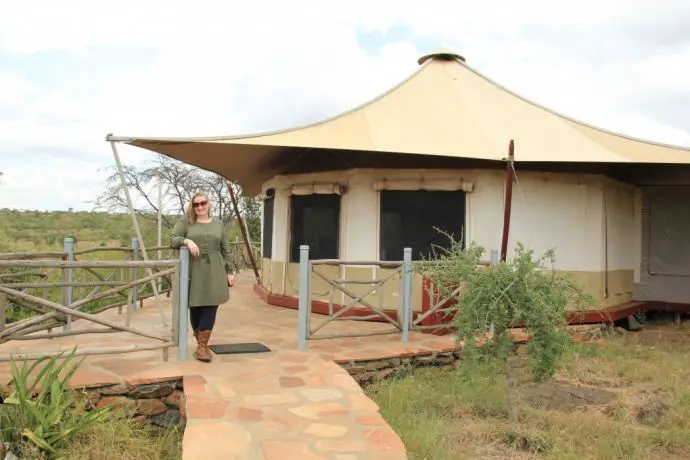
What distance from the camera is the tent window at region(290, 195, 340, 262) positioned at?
764cm

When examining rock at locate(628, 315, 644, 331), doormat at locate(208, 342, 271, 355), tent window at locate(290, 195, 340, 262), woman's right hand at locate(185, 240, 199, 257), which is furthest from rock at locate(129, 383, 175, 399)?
rock at locate(628, 315, 644, 331)

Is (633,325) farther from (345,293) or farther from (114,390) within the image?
(114,390)

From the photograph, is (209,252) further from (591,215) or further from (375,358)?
(591,215)

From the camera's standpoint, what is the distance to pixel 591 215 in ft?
24.6

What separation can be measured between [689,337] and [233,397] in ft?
21.1

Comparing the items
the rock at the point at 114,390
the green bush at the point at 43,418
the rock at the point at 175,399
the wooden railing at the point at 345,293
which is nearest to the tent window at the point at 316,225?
the wooden railing at the point at 345,293

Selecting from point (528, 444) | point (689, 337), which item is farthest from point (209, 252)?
point (689, 337)

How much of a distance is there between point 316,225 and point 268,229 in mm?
1822

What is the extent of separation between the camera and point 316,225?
784 cm

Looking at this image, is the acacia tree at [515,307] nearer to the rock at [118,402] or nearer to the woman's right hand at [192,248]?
the woman's right hand at [192,248]

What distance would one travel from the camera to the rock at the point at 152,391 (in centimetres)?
425

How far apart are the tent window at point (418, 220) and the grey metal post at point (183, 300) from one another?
10.3 ft

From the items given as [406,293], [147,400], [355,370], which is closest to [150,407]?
[147,400]

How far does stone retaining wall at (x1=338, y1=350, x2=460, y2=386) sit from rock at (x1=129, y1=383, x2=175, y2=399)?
148 cm
